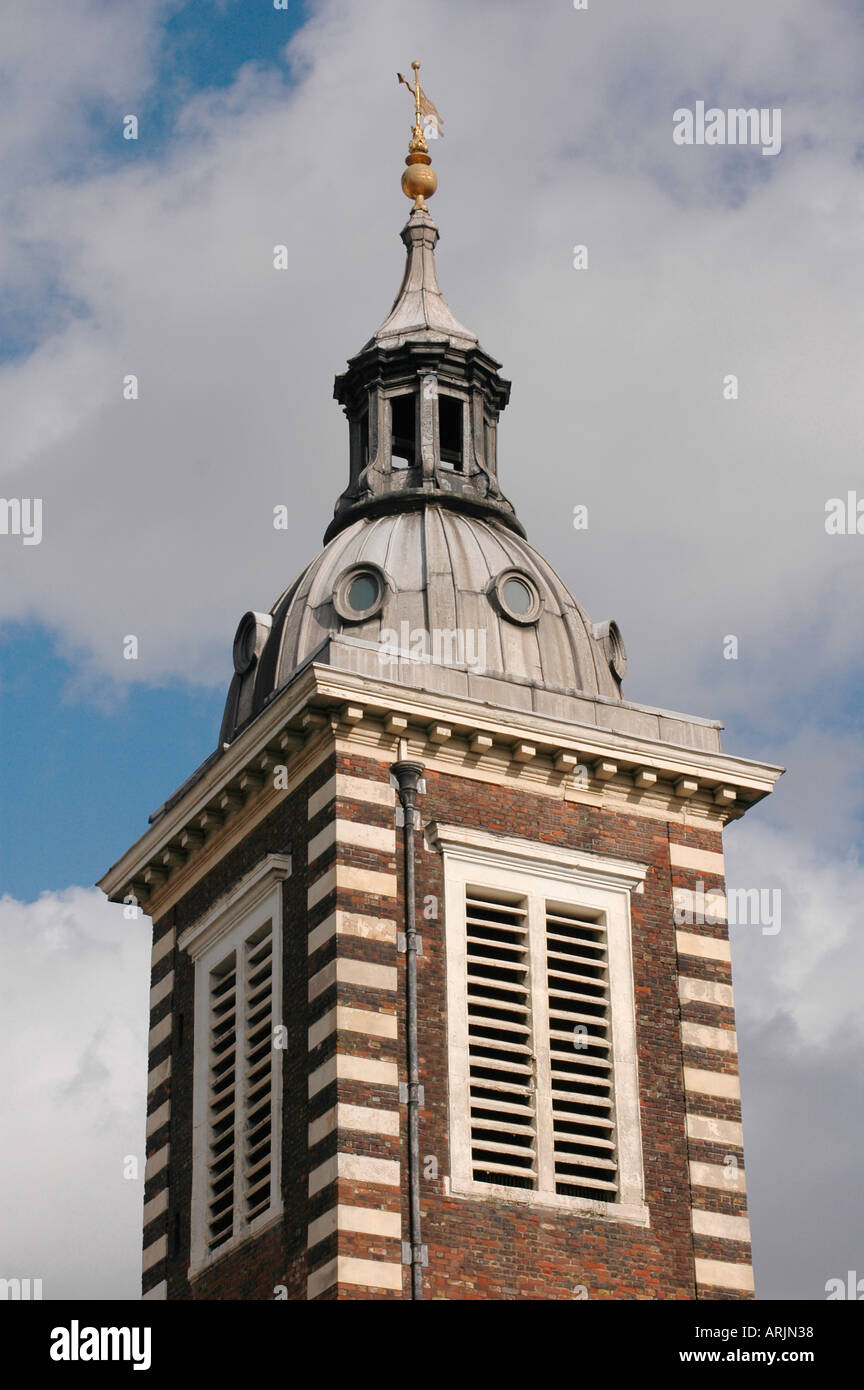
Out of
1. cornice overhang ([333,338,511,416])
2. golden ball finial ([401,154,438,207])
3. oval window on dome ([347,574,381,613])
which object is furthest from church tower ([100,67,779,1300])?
golden ball finial ([401,154,438,207])

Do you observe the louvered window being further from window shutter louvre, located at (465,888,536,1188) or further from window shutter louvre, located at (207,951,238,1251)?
window shutter louvre, located at (465,888,536,1188)

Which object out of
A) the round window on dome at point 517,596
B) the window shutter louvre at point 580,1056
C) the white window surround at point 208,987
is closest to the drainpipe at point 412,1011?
the white window surround at point 208,987

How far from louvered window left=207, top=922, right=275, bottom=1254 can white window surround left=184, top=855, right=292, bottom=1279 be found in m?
0.11

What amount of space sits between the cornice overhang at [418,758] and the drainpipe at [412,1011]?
1.85 ft

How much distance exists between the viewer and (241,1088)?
40.3m

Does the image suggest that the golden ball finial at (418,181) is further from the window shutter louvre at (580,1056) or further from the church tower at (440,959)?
the window shutter louvre at (580,1056)

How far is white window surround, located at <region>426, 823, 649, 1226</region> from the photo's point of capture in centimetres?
3812

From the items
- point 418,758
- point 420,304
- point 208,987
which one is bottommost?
point 208,987

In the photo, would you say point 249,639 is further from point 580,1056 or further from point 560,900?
point 580,1056

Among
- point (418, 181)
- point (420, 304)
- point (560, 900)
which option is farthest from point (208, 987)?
point (418, 181)

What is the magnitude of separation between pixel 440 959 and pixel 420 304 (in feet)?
50.9

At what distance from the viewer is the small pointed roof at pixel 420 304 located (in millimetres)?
48875

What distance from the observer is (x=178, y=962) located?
4347cm
